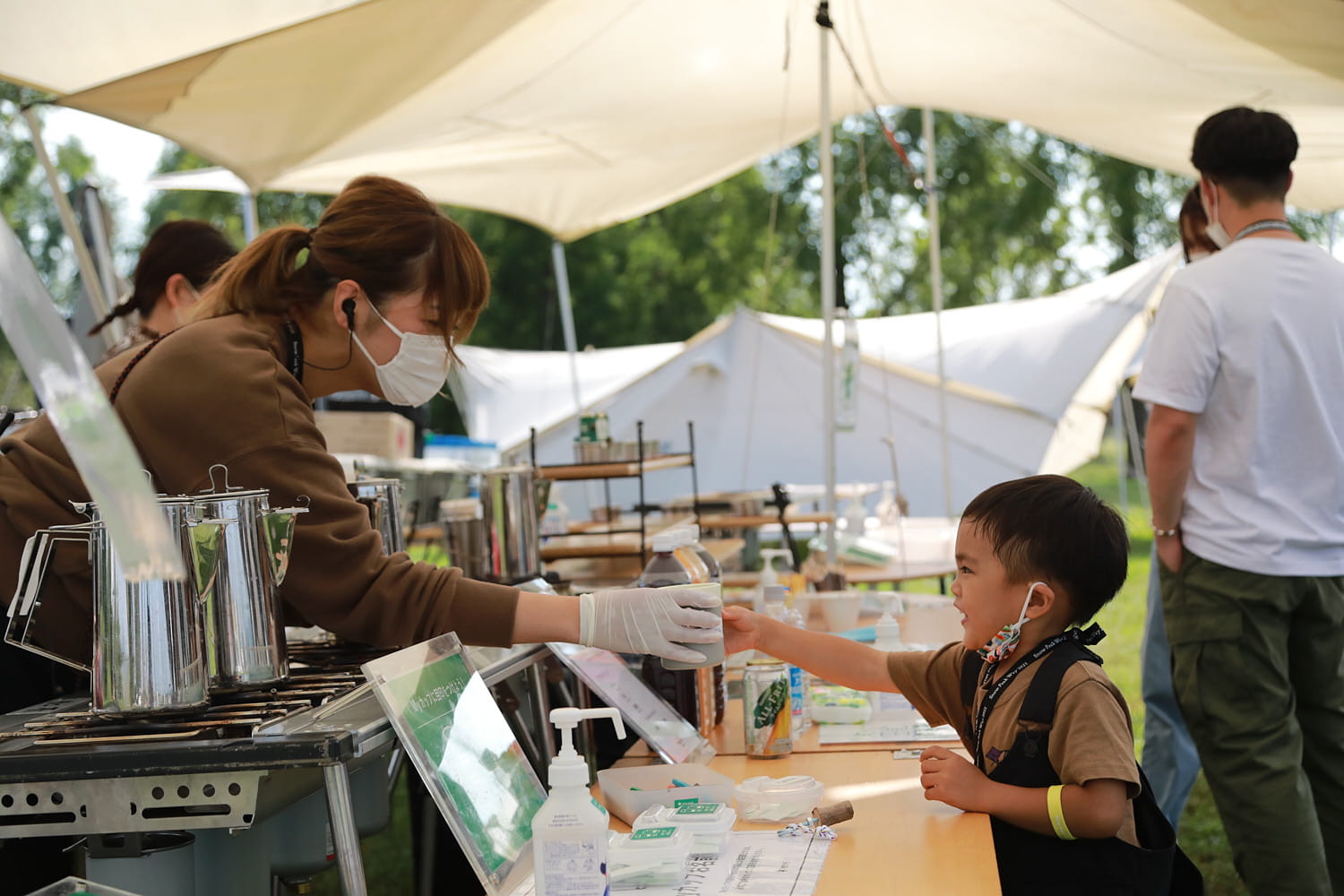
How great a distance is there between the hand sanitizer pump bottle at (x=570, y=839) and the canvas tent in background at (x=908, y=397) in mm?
8273

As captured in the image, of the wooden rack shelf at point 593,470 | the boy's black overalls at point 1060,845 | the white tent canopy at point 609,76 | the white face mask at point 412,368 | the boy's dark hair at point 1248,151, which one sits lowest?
the boy's black overalls at point 1060,845

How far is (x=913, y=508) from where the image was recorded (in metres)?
10.5

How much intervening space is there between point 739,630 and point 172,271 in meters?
2.31

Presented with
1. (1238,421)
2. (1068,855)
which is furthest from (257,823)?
(1238,421)

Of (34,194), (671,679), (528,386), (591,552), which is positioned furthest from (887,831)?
(34,194)

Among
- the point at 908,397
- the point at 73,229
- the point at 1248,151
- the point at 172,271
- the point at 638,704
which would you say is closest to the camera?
the point at 638,704

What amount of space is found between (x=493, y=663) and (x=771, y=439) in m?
8.27

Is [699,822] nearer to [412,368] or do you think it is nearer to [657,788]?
[657,788]

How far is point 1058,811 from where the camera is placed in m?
1.66

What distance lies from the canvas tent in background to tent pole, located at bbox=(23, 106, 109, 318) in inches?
187

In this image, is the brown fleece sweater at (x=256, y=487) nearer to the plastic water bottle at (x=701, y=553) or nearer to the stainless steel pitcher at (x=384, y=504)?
the stainless steel pitcher at (x=384, y=504)

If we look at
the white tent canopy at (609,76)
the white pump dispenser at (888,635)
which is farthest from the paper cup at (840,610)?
the white tent canopy at (609,76)

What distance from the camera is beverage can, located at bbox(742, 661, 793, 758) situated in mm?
2062

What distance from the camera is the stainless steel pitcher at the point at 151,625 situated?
4.84 feet
